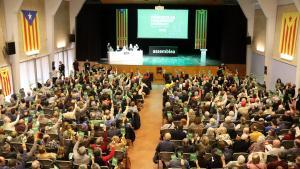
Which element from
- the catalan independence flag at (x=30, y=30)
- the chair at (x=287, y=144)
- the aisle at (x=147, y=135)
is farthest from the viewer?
the catalan independence flag at (x=30, y=30)

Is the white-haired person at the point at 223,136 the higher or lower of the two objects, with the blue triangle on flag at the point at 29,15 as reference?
lower

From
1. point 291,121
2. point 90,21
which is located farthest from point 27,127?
point 90,21

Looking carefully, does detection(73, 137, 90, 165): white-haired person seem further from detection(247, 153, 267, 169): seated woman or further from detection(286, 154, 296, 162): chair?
detection(286, 154, 296, 162): chair

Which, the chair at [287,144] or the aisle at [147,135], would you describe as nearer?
the chair at [287,144]

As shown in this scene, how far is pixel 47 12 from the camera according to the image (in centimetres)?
1916

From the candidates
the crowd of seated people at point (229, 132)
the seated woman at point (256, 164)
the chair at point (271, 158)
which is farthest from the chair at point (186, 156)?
the chair at point (271, 158)

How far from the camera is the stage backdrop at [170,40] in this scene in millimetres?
24641

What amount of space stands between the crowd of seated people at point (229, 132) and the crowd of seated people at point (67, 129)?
4.27 ft

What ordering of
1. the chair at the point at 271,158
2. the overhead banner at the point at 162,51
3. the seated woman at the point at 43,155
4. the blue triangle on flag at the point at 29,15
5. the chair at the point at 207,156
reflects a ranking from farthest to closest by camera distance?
the overhead banner at the point at 162,51 → the blue triangle on flag at the point at 29,15 → the seated woman at the point at 43,155 → the chair at the point at 207,156 → the chair at the point at 271,158

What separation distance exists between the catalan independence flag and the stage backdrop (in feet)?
22.9

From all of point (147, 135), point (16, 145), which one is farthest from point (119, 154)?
point (147, 135)

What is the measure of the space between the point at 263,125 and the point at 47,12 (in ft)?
46.0

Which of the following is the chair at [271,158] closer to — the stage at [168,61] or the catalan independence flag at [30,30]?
the catalan independence flag at [30,30]

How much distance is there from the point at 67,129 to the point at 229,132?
4144 mm
